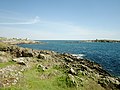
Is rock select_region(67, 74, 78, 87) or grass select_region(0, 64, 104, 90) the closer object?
grass select_region(0, 64, 104, 90)

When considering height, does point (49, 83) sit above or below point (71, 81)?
below

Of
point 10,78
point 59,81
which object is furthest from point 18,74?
point 59,81

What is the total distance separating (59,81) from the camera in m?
21.9

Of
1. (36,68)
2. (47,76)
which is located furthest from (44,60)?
(47,76)

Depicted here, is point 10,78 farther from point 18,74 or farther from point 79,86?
point 79,86

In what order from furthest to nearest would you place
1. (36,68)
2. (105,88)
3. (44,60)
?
(44,60) < (36,68) < (105,88)

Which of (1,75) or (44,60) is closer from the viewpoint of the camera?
(1,75)

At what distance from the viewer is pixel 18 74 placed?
23016 millimetres

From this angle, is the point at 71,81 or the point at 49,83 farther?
the point at 71,81

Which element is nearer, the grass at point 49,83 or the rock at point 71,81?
the grass at point 49,83

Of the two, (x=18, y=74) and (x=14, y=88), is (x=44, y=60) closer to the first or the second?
(x=18, y=74)

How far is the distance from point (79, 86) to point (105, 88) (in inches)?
160

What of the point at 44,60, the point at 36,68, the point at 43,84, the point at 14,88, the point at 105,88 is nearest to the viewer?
the point at 14,88

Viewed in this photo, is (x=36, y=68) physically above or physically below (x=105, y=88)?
above
